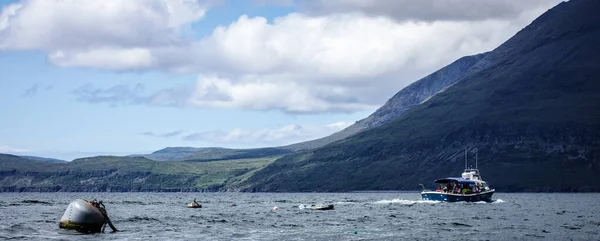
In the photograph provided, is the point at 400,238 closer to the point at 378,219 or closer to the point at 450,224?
the point at 450,224

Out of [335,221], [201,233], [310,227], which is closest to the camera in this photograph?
[201,233]

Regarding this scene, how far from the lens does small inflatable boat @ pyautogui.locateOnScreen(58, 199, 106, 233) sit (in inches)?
3713

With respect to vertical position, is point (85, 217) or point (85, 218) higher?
point (85, 217)

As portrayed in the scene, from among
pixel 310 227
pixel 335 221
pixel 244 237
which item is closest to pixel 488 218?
pixel 335 221

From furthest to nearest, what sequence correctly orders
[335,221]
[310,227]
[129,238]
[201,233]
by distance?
[335,221]
[310,227]
[201,233]
[129,238]

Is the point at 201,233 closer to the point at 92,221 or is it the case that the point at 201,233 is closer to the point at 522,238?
the point at 92,221

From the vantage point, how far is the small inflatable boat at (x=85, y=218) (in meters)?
94.3

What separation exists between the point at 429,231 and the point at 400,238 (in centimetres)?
1280

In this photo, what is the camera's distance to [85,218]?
309ft

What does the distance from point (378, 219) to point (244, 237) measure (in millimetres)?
44832

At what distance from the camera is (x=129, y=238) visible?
3627 inches

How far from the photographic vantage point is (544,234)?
10206 cm

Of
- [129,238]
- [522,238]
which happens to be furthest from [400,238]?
[129,238]

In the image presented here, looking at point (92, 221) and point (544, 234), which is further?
point (544, 234)
